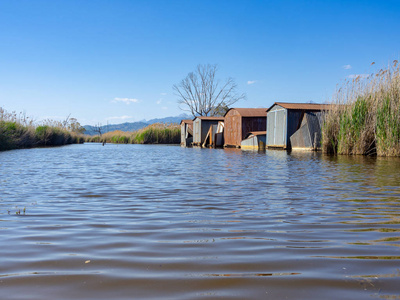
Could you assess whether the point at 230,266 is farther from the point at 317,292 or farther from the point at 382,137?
the point at 382,137

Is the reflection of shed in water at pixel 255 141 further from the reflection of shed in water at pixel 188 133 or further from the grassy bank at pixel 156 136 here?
the grassy bank at pixel 156 136

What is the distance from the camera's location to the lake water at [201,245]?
80.7 inches

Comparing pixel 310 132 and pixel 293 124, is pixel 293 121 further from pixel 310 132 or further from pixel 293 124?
pixel 310 132

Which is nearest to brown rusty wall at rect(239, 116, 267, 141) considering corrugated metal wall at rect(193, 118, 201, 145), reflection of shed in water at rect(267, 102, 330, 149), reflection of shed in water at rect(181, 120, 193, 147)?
reflection of shed in water at rect(267, 102, 330, 149)

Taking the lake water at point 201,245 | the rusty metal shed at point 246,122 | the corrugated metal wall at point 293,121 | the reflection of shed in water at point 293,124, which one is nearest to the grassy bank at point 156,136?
the rusty metal shed at point 246,122

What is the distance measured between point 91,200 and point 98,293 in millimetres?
3325

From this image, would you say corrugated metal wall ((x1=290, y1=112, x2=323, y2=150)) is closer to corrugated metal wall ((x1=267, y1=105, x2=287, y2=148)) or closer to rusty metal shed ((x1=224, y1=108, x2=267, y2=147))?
corrugated metal wall ((x1=267, y1=105, x2=287, y2=148))

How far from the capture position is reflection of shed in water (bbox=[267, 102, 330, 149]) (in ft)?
65.3

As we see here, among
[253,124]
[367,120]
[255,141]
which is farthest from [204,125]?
[367,120]

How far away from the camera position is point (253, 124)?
96.0 feet

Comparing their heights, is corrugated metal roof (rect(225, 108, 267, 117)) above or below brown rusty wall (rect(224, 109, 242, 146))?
above

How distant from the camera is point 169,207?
4.60 meters

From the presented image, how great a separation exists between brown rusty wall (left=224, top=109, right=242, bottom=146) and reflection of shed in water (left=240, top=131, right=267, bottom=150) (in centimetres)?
107

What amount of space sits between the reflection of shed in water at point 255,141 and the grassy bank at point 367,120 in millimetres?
9034
